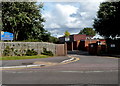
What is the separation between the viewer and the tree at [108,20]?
28850mm

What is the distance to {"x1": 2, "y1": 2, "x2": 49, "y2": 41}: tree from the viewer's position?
25219mm

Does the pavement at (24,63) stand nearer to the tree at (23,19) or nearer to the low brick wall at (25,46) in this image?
the low brick wall at (25,46)

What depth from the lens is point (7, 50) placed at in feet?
62.5

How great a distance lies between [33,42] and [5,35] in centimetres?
333

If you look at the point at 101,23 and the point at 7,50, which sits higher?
the point at 101,23

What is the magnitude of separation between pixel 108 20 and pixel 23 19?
14.5 metres

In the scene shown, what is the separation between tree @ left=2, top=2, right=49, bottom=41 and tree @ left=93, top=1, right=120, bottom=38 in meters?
10.3

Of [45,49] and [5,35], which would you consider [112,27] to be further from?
[5,35]

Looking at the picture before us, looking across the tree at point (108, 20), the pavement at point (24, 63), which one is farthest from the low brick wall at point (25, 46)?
the tree at point (108, 20)

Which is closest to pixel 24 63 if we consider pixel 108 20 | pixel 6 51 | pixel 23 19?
pixel 6 51

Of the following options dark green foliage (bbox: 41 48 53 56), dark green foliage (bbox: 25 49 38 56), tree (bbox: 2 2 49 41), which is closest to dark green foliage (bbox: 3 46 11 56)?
dark green foliage (bbox: 25 49 38 56)

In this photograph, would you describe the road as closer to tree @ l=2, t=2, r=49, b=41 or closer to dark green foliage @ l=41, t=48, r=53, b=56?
dark green foliage @ l=41, t=48, r=53, b=56

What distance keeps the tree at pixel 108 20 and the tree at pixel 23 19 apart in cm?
1032

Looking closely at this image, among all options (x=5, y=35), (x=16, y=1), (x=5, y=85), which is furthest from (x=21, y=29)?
(x=5, y=85)
